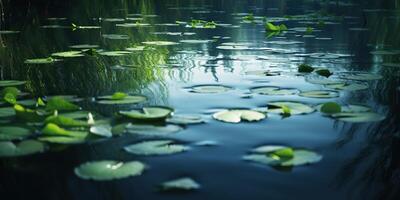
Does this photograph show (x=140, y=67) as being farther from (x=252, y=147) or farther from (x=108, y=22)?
Result: (x=108, y=22)

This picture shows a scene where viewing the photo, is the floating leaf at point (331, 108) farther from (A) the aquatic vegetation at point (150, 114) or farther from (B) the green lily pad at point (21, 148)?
(B) the green lily pad at point (21, 148)

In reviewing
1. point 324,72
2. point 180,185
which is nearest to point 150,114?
point 180,185

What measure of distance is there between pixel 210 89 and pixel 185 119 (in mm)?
600

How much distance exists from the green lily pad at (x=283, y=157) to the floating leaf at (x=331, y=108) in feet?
1.56

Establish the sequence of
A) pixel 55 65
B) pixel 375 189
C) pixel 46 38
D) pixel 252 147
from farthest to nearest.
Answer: pixel 46 38
pixel 55 65
pixel 252 147
pixel 375 189

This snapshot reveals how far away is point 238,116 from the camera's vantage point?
1888mm

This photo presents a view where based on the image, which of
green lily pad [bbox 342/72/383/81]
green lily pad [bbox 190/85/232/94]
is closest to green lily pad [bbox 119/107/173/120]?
green lily pad [bbox 190/85/232/94]

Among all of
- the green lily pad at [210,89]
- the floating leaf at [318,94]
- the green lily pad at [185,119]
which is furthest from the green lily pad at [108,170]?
the floating leaf at [318,94]

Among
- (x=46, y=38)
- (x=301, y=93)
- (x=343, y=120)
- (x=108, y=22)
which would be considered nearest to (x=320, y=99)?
(x=301, y=93)

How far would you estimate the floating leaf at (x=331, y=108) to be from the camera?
1930 millimetres

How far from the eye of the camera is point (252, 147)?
1585mm

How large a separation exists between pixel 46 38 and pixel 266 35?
2.43 m

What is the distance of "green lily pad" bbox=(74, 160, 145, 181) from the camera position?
1.28 metres

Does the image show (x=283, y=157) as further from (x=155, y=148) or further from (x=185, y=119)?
(x=185, y=119)
